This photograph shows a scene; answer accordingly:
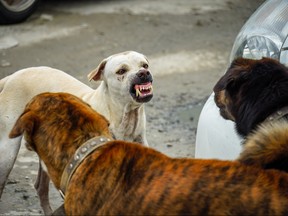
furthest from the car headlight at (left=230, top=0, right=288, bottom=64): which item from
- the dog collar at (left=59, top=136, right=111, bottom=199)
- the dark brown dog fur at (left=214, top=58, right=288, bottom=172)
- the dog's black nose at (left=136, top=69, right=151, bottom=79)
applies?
the dog collar at (left=59, top=136, right=111, bottom=199)

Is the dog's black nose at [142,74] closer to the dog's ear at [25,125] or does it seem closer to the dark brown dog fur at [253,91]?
the dark brown dog fur at [253,91]

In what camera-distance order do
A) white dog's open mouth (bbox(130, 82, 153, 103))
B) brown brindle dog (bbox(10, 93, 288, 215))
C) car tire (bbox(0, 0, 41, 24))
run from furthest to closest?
car tire (bbox(0, 0, 41, 24)), white dog's open mouth (bbox(130, 82, 153, 103)), brown brindle dog (bbox(10, 93, 288, 215))

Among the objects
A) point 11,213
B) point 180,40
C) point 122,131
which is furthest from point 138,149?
point 180,40

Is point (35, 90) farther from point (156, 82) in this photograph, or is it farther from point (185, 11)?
point (185, 11)

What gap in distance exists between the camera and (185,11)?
11.2 m

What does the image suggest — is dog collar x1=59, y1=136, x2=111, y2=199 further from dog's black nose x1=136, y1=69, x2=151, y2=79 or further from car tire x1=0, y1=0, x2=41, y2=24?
car tire x1=0, y1=0, x2=41, y2=24

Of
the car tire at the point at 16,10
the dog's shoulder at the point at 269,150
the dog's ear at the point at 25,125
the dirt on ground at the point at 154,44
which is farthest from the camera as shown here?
the car tire at the point at 16,10

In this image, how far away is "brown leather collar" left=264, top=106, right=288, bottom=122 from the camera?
16.0 feet

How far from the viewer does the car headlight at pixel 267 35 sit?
574cm

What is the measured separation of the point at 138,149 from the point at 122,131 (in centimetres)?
162

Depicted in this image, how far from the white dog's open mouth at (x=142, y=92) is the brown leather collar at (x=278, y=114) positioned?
1.19 metres

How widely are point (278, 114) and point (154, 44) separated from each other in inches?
204

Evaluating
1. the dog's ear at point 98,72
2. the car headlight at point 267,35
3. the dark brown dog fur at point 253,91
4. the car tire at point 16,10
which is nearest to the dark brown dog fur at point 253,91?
the dark brown dog fur at point 253,91

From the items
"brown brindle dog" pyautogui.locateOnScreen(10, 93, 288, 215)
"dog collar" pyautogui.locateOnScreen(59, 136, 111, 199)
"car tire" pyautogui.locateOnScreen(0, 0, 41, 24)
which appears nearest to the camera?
"brown brindle dog" pyautogui.locateOnScreen(10, 93, 288, 215)
